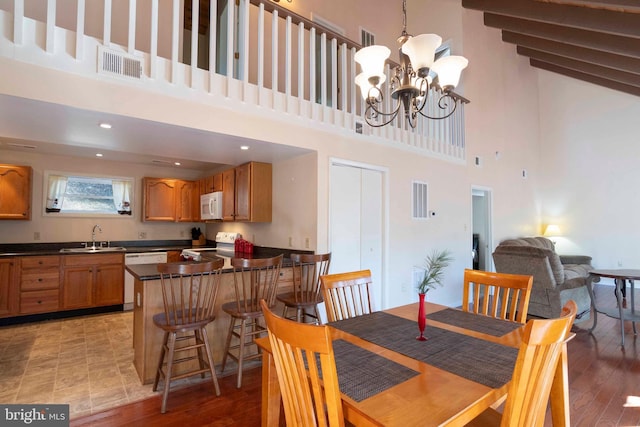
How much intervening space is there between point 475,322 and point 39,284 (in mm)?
5184

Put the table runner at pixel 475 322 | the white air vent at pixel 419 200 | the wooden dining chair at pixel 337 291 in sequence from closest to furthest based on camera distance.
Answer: the table runner at pixel 475 322
the wooden dining chair at pixel 337 291
the white air vent at pixel 419 200

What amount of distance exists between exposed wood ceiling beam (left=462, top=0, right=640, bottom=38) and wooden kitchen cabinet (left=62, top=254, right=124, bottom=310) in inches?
273

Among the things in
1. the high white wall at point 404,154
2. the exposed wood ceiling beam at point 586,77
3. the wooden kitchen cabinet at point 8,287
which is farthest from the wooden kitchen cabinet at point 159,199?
the exposed wood ceiling beam at point 586,77

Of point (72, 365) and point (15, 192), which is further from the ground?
point (15, 192)

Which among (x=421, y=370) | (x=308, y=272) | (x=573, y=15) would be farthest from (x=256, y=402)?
(x=573, y=15)

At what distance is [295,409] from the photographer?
3.63ft

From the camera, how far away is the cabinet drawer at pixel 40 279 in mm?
4039

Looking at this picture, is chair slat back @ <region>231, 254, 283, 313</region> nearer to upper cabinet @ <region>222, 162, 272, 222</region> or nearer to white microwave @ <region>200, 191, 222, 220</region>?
upper cabinet @ <region>222, 162, 272, 222</region>

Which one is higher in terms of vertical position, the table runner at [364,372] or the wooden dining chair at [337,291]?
the wooden dining chair at [337,291]

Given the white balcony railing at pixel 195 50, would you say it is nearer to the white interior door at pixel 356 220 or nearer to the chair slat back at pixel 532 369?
the white interior door at pixel 356 220

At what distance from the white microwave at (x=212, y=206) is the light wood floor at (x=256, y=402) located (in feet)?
8.42

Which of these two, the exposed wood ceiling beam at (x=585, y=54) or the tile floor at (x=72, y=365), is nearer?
the tile floor at (x=72, y=365)

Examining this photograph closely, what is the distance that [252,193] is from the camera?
13.3 feet

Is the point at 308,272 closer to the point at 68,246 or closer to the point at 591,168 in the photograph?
the point at 68,246
